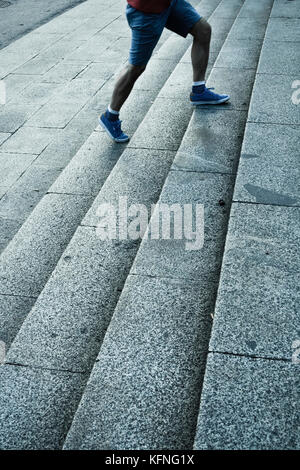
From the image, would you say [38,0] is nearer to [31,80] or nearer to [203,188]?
[31,80]

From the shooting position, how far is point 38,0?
1125 centimetres

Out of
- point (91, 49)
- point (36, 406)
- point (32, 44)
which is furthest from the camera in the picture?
point (32, 44)

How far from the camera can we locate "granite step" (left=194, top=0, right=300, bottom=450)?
1.81 metres

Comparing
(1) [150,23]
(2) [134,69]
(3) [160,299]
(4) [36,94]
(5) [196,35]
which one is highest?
(1) [150,23]

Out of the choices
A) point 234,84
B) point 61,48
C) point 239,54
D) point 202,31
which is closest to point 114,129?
point 202,31

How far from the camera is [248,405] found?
188 cm

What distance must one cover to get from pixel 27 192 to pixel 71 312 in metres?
1.74

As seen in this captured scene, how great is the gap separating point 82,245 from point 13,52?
18.6 ft

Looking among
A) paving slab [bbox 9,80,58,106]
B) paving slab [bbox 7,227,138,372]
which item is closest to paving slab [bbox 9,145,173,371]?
paving slab [bbox 7,227,138,372]

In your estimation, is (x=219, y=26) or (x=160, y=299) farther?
(x=219, y=26)

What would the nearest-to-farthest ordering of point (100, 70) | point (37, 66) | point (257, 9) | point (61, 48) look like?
point (100, 70) → point (37, 66) → point (61, 48) → point (257, 9)

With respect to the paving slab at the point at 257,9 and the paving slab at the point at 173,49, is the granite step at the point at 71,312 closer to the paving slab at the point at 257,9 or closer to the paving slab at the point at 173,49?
the paving slab at the point at 173,49

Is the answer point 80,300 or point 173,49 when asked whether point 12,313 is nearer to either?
point 80,300

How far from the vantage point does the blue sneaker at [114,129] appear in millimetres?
4418
